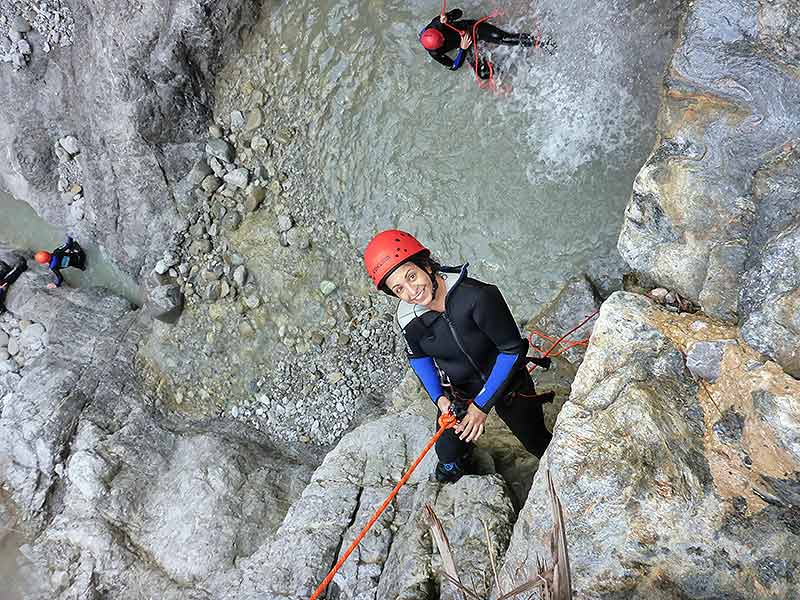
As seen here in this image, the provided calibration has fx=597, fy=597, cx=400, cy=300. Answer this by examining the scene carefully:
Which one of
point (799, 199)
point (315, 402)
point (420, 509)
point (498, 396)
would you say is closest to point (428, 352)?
point (498, 396)

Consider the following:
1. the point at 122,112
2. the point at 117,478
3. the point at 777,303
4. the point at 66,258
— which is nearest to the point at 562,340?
the point at 777,303

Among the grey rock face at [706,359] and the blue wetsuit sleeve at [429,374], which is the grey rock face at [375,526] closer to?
the blue wetsuit sleeve at [429,374]

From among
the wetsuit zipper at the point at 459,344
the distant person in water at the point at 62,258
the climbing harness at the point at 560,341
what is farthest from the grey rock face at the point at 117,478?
the wetsuit zipper at the point at 459,344

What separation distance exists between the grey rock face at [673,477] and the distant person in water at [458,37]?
12.9ft

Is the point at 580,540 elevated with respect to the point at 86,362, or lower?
elevated

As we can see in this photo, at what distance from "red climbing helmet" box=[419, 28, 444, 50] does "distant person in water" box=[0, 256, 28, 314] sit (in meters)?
6.02

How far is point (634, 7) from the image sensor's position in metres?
5.63

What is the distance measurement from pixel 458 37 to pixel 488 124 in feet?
3.01

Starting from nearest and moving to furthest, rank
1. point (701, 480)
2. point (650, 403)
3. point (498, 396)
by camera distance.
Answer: point (701, 480) < point (650, 403) < point (498, 396)

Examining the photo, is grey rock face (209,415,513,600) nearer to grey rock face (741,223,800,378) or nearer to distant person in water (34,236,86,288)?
grey rock face (741,223,800,378)

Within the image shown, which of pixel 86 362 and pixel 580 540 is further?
pixel 86 362

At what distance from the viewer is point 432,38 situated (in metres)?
5.89

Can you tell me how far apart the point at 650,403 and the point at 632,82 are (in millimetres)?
3965

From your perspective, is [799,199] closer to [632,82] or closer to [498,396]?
[498,396]
